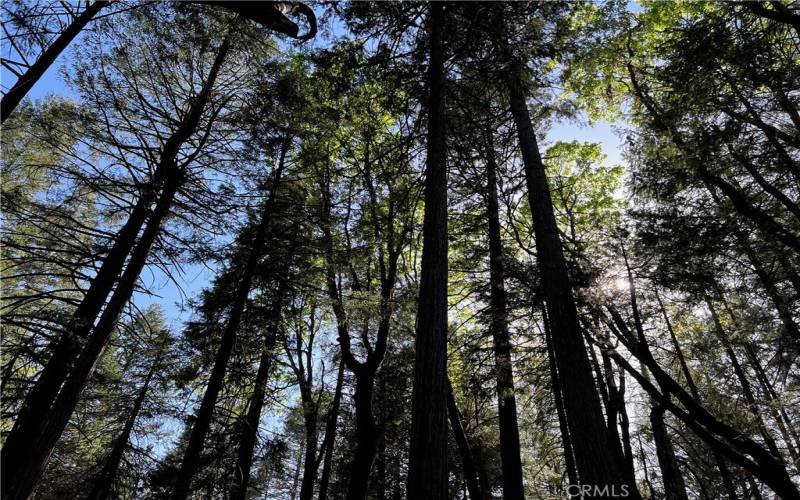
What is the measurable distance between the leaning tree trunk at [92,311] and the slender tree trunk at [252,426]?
309 cm

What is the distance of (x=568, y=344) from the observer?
509cm

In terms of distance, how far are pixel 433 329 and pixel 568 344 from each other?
2.14m

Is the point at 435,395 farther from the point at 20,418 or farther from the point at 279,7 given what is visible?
the point at 20,418

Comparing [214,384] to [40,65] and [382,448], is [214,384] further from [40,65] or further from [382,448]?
[382,448]

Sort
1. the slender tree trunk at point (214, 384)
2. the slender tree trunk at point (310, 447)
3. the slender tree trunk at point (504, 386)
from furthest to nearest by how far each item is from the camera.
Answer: the slender tree trunk at point (310, 447)
the slender tree trunk at point (504, 386)
the slender tree trunk at point (214, 384)

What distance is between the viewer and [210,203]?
24.0 ft

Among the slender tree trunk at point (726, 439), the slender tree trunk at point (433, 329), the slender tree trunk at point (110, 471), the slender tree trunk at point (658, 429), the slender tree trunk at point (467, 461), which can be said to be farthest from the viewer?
the slender tree trunk at point (110, 471)

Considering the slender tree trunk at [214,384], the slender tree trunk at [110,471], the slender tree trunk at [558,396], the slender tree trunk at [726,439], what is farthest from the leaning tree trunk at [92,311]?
the slender tree trunk at [726,439]

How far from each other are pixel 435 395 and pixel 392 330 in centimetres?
572

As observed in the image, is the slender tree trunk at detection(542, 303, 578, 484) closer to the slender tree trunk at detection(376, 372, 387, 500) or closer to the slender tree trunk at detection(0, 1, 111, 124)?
the slender tree trunk at detection(376, 372, 387, 500)

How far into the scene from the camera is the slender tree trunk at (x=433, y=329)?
3.67 m

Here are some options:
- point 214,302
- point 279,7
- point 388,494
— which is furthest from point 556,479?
point 279,7

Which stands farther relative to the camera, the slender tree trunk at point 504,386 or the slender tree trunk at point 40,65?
the slender tree trunk at point 504,386

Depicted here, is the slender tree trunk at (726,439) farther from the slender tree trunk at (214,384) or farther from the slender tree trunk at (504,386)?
the slender tree trunk at (214,384)
